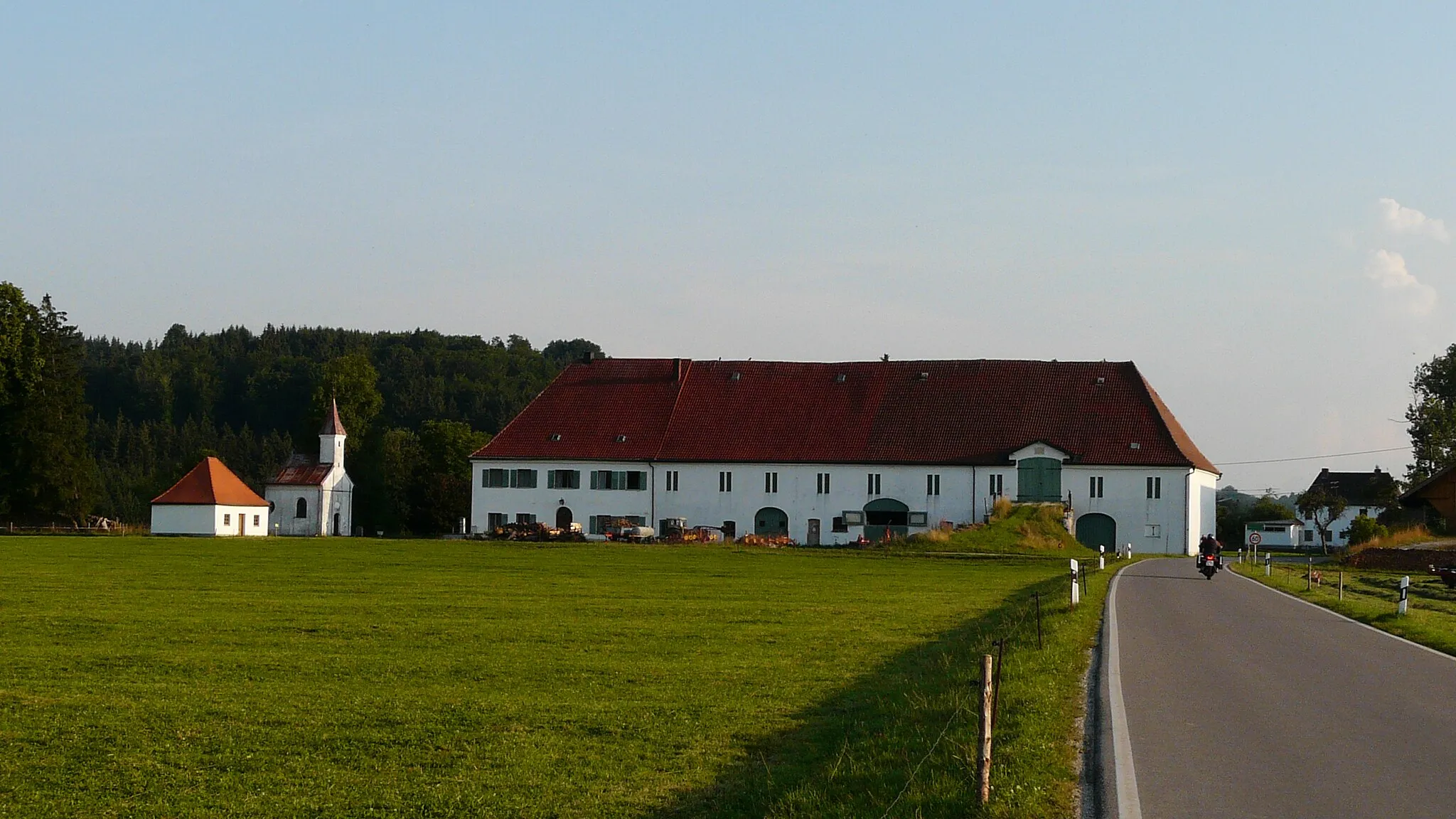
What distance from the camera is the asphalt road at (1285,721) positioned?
9.75 meters

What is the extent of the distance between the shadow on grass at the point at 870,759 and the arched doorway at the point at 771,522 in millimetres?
56309

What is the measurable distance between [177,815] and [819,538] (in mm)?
64288

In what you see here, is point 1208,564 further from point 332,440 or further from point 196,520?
point 332,440

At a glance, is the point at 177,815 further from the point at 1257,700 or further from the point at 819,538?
the point at 819,538

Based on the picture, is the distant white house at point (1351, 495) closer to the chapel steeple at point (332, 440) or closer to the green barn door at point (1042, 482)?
the green barn door at point (1042, 482)

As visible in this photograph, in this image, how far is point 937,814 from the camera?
30.9 feet

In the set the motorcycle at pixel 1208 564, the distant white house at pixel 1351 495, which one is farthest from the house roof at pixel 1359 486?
the motorcycle at pixel 1208 564

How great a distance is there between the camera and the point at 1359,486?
15300cm

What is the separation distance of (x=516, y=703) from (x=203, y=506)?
7083 centimetres

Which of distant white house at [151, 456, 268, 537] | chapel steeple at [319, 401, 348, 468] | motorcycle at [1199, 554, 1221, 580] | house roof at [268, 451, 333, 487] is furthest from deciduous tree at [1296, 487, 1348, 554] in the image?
distant white house at [151, 456, 268, 537]

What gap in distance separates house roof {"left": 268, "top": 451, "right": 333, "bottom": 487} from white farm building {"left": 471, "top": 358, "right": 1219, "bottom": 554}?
18144 millimetres

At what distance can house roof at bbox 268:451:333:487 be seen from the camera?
90875 mm

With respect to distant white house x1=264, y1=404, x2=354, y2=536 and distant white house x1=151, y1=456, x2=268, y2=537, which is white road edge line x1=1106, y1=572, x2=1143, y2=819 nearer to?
distant white house x1=151, y1=456, x2=268, y2=537

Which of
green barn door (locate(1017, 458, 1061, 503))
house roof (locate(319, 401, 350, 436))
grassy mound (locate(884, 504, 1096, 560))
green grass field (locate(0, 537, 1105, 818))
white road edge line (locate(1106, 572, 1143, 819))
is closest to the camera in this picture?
white road edge line (locate(1106, 572, 1143, 819))
